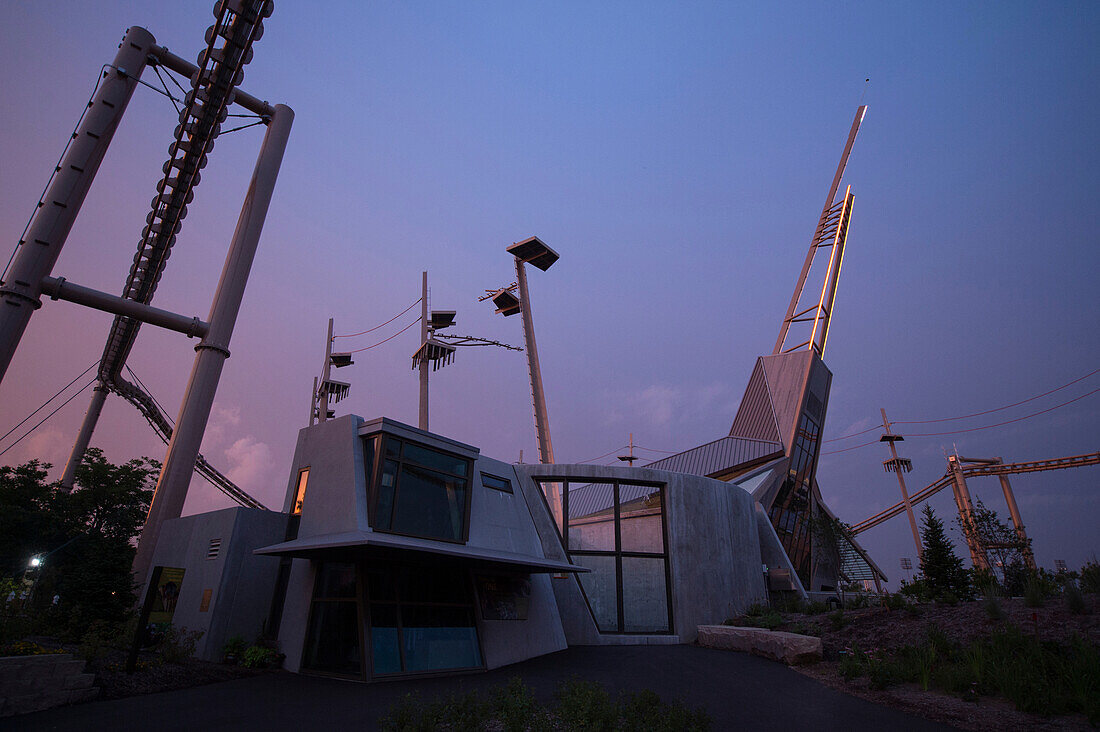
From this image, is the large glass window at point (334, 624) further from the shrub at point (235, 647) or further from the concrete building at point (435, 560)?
the shrub at point (235, 647)

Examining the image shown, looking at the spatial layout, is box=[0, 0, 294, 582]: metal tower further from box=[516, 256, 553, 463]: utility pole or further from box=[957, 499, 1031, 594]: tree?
box=[957, 499, 1031, 594]: tree

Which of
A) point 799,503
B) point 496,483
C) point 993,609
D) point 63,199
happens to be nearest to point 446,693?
point 496,483

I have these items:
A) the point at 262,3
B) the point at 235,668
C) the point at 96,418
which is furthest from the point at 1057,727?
the point at 96,418

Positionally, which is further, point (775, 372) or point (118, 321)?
point (775, 372)

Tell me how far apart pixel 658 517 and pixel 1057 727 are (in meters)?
15.2

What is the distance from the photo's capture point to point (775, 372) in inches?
1674

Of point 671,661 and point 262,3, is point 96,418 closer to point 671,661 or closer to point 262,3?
point 262,3

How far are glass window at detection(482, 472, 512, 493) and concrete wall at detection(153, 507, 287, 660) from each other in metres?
6.32

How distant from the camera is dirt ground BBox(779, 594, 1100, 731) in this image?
30.2 ft

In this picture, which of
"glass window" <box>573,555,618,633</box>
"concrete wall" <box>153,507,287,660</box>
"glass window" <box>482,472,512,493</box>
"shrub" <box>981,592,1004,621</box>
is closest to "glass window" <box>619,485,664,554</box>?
"glass window" <box>573,555,618,633</box>

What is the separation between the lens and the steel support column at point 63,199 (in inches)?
667

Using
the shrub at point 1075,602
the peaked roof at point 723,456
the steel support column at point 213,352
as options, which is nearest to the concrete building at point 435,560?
the steel support column at point 213,352

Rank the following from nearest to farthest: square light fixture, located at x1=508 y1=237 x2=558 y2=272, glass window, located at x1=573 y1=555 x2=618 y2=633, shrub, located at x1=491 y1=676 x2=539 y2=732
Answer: shrub, located at x1=491 y1=676 x2=539 y2=732 < glass window, located at x1=573 y1=555 x2=618 y2=633 < square light fixture, located at x1=508 y1=237 x2=558 y2=272

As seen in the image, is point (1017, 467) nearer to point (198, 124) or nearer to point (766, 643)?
Result: point (766, 643)
